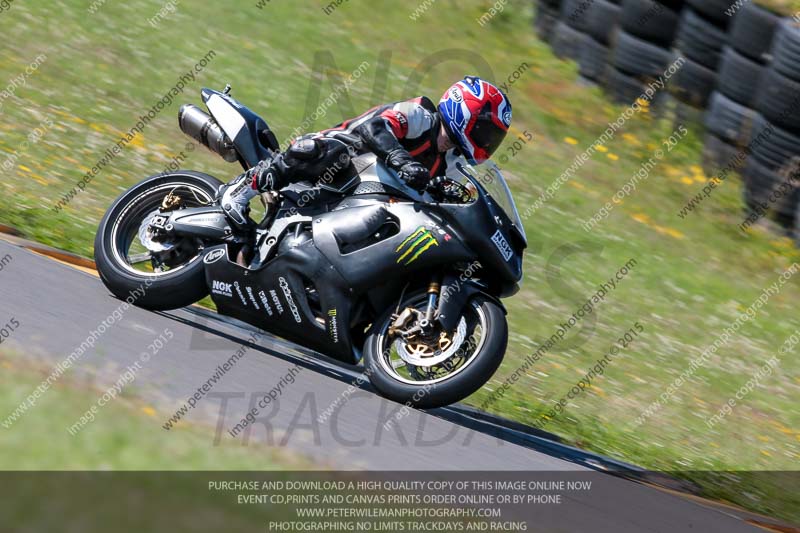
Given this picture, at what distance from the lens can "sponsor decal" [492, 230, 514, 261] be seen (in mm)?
6312

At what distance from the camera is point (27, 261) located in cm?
728

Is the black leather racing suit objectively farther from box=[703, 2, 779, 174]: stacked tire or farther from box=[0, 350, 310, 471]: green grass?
box=[703, 2, 779, 174]: stacked tire

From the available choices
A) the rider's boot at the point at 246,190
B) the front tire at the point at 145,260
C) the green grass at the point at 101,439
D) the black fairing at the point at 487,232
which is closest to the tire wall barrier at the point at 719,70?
the black fairing at the point at 487,232

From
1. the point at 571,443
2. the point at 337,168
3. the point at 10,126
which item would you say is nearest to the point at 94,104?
the point at 10,126

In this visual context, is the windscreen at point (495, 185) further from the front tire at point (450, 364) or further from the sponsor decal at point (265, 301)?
the sponsor decal at point (265, 301)

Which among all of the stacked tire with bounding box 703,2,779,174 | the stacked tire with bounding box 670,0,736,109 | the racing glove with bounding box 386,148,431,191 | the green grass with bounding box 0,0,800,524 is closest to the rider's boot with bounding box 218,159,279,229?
the racing glove with bounding box 386,148,431,191

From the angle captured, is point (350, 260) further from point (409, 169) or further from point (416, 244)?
point (409, 169)

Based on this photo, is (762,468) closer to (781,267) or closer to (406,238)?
(406,238)

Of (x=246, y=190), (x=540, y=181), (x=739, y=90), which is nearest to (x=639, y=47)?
(x=739, y=90)

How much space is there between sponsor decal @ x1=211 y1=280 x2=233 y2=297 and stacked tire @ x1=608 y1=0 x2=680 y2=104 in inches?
350

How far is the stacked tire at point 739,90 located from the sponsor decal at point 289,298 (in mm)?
7851

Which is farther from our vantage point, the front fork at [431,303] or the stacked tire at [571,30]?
the stacked tire at [571,30]

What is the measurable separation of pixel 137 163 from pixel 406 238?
5.55m

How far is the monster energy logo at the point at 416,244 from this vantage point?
6.30 m
